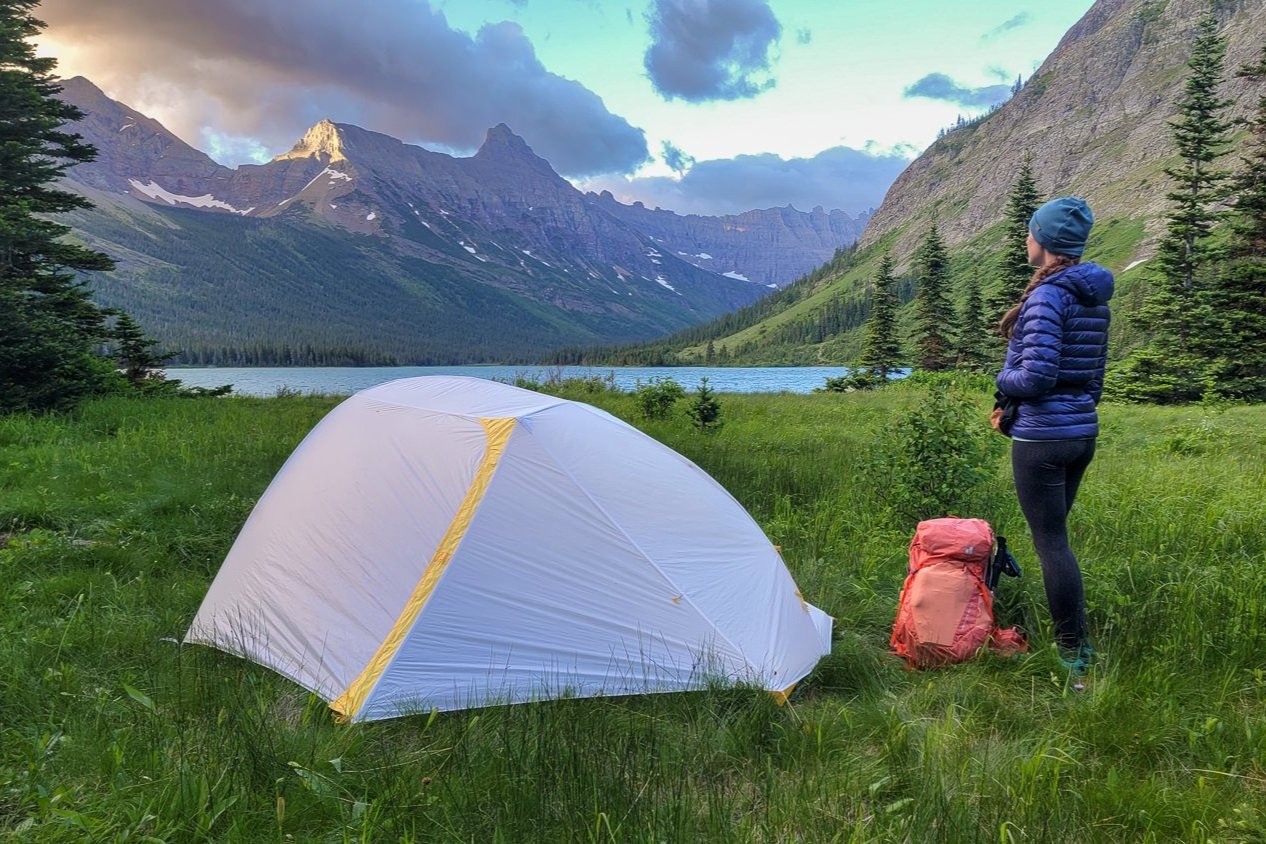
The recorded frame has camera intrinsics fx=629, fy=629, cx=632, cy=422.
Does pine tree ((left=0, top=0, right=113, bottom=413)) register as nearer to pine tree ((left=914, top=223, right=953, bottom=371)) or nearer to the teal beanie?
the teal beanie

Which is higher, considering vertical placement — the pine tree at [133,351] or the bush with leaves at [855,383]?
the pine tree at [133,351]

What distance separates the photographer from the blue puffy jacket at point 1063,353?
331cm

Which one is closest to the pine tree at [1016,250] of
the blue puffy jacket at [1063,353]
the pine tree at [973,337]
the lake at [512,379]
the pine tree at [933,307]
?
the pine tree at [973,337]

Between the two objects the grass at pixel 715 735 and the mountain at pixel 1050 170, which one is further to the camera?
the mountain at pixel 1050 170

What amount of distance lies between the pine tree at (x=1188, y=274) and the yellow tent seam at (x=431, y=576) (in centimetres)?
2419

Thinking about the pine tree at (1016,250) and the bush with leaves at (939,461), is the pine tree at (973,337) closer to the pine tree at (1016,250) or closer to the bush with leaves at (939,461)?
the pine tree at (1016,250)

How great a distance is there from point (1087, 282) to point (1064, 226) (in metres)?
0.34

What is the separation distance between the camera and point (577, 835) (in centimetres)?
217

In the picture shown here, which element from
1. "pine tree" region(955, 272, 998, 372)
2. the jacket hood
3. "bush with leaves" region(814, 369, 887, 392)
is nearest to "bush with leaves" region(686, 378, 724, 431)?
the jacket hood

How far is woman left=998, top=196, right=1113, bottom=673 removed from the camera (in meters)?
3.33

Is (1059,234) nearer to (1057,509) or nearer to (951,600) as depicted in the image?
(1057,509)

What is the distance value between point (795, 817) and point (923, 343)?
39964mm

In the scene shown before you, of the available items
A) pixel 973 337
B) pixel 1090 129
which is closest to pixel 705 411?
pixel 973 337

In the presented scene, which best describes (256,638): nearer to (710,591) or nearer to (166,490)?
(710,591)
